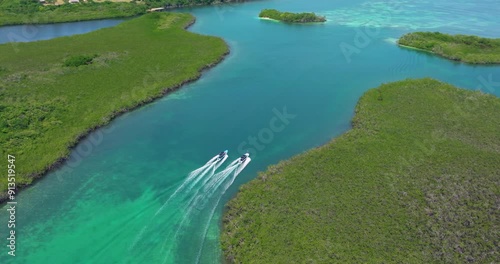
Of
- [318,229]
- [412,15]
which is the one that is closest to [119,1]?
[412,15]

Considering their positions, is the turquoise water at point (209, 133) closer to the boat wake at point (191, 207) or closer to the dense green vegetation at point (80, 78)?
the boat wake at point (191, 207)

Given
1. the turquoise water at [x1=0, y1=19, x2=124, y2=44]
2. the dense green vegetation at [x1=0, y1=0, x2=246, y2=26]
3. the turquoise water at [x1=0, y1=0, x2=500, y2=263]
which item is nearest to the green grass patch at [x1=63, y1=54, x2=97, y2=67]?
the turquoise water at [x1=0, y1=0, x2=500, y2=263]

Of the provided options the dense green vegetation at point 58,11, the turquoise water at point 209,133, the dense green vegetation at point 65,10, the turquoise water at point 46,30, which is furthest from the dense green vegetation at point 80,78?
the dense green vegetation at point 65,10

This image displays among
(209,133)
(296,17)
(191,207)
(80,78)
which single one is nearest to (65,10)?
(80,78)

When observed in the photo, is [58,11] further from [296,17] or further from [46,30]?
[296,17]

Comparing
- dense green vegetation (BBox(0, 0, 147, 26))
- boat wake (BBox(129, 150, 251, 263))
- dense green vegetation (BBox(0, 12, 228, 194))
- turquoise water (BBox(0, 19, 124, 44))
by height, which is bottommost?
boat wake (BBox(129, 150, 251, 263))

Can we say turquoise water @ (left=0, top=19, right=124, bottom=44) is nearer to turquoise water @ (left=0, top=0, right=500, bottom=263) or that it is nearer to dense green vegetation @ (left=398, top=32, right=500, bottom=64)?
turquoise water @ (left=0, top=0, right=500, bottom=263)

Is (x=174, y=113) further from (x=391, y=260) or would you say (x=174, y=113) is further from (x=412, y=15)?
(x=412, y=15)
